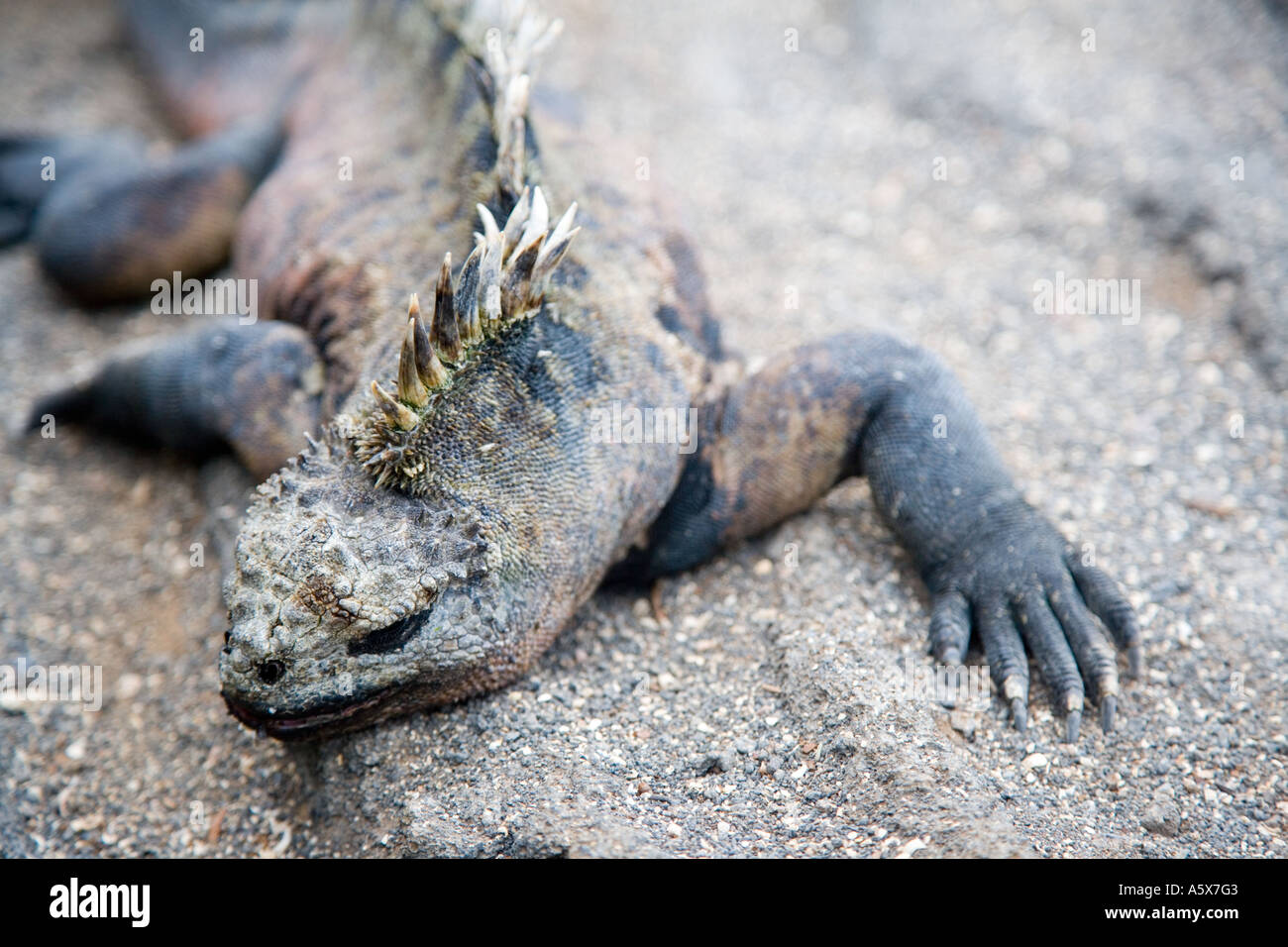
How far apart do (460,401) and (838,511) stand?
1777 mm

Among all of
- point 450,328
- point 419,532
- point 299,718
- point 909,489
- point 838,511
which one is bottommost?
point 299,718

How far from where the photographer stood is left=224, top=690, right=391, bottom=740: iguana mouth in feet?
9.91

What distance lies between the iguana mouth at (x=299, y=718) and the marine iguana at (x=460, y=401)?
2 centimetres

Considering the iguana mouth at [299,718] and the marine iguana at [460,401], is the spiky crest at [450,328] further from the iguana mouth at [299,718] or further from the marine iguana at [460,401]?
the iguana mouth at [299,718]

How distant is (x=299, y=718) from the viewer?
3.04 m

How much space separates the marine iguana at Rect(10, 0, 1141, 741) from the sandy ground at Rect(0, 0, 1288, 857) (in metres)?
0.25

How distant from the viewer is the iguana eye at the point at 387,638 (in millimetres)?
2947

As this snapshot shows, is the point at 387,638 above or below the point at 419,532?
below

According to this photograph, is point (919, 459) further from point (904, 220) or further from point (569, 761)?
point (904, 220)

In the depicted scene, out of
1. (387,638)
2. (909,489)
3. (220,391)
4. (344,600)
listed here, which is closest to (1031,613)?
(909,489)

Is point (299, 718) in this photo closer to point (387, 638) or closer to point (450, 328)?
point (387, 638)

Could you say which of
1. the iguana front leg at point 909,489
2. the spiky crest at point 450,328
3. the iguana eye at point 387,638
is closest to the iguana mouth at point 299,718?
the iguana eye at point 387,638

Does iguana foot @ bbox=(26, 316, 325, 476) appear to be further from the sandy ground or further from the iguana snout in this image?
the iguana snout
